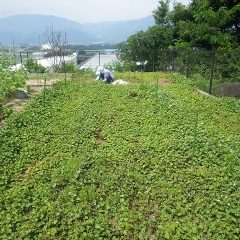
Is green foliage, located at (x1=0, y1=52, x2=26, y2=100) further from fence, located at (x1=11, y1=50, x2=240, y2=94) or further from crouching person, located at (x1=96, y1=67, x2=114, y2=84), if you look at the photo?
fence, located at (x1=11, y1=50, x2=240, y2=94)

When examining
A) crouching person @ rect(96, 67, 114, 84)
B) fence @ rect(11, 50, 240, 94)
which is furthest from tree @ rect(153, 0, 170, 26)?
crouching person @ rect(96, 67, 114, 84)

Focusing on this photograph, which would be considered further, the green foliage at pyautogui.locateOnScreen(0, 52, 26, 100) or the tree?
the tree

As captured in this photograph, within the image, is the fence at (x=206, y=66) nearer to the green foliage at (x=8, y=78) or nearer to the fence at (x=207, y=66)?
the fence at (x=207, y=66)

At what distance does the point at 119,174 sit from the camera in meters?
5.36

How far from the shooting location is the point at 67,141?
266 inches

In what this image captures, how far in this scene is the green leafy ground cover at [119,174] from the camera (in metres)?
4.15

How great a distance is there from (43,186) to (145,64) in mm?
22689

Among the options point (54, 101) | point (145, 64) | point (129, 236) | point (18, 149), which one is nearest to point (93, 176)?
point (129, 236)

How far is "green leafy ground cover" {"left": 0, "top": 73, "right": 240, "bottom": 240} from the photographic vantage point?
4.15 m

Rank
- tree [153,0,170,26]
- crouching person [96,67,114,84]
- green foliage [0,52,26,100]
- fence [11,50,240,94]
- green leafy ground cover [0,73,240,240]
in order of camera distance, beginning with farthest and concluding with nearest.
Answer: tree [153,0,170,26]
crouching person [96,67,114,84]
fence [11,50,240,94]
green foliage [0,52,26,100]
green leafy ground cover [0,73,240,240]

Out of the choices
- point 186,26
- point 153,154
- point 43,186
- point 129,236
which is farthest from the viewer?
point 186,26

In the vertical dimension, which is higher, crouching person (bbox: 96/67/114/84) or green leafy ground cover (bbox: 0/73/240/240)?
crouching person (bbox: 96/67/114/84)

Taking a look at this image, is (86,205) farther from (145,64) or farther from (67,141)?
(145,64)

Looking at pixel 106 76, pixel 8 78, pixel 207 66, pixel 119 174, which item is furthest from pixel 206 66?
pixel 119 174
